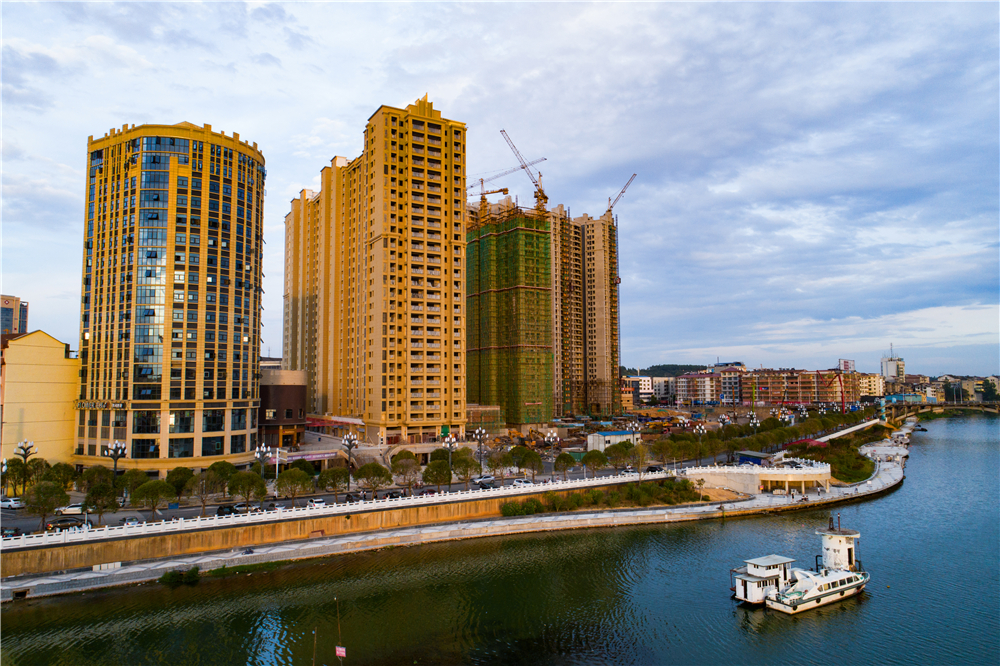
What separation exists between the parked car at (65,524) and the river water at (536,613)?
35.8 feet

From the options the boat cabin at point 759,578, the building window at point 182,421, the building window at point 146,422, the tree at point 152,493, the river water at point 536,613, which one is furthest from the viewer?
the building window at point 182,421

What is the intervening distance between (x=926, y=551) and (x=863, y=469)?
1958 inches

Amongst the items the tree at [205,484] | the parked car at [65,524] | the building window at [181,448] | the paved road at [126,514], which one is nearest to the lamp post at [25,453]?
the paved road at [126,514]

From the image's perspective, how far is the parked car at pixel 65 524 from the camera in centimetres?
5236

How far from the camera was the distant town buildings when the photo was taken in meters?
131

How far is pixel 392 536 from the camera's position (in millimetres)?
58625

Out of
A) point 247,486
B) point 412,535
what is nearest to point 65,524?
point 247,486

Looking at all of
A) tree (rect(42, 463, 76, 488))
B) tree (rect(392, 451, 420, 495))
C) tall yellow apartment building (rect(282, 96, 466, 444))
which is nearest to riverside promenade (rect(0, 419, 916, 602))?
tree (rect(392, 451, 420, 495))

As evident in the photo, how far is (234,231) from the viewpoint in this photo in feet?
276

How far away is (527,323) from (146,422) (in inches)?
3599

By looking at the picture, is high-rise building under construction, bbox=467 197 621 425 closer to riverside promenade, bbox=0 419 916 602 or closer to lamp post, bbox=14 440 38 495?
riverside promenade, bbox=0 419 916 602

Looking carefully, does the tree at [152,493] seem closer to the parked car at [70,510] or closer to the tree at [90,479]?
the tree at [90,479]

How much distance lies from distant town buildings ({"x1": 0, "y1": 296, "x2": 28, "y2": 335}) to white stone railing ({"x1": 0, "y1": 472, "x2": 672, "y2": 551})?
109461mm

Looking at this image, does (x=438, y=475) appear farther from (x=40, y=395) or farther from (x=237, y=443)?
(x=40, y=395)
